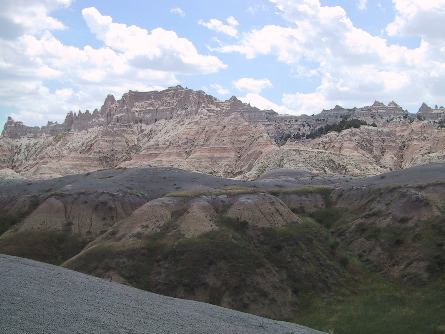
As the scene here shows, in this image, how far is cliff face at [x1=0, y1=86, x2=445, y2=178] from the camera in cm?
12925

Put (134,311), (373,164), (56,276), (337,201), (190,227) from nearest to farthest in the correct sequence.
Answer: (134,311) < (56,276) < (190,227) < (337,201) < (373,164)

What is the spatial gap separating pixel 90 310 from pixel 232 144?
13659 centimetres

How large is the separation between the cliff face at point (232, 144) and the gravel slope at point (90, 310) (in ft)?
300

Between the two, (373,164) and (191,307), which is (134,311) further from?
(373,164)

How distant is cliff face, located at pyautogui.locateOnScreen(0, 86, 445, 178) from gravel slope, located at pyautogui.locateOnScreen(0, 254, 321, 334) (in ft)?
300

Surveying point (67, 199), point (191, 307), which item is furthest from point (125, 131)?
point (191, 307)

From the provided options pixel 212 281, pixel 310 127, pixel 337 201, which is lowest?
pixel 212 281

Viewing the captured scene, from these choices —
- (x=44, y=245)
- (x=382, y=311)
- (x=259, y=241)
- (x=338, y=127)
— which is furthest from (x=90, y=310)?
(x=338, y=127)

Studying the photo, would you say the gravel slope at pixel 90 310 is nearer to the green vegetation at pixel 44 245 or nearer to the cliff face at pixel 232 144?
the green vegetation at pixel 44 245

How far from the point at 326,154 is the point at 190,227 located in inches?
3311

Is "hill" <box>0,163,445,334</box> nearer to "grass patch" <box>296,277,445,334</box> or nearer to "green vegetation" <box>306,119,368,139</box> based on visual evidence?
"grass patch" <box>296,277,445,334</box>

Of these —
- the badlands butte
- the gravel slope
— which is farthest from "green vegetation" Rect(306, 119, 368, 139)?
the gravel slope

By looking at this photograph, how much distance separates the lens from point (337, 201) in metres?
64.7

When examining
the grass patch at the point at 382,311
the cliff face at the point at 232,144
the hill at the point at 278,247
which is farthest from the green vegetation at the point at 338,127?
the grass patch at the point at 382,311
